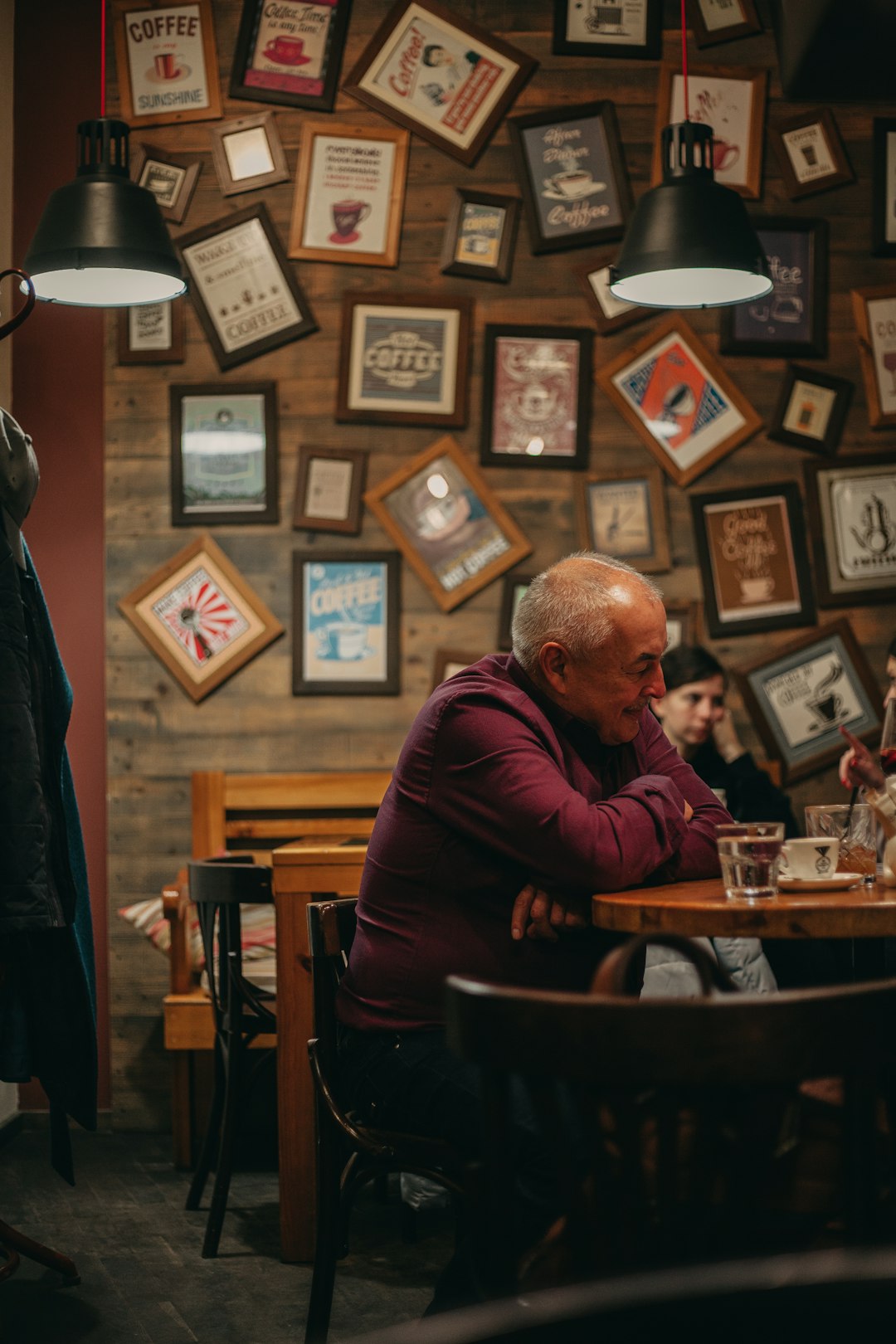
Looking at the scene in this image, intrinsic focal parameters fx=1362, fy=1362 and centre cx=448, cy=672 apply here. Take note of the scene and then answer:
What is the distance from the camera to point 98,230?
11.2 ft

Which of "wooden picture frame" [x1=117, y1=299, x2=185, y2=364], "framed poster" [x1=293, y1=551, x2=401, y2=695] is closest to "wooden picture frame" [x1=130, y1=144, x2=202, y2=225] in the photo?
"wooden picture frame" [x1=117, y1=299, x2=185, y2=364]

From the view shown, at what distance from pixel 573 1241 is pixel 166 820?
327cm

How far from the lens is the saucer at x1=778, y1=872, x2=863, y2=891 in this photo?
194 centimetres

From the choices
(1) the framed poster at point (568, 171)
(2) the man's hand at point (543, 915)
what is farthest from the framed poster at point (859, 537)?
(2) the man's hand at point (543, 915)

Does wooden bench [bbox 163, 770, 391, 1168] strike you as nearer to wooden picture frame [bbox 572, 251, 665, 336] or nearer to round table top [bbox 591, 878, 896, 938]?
wooden picture frame [bbox 572, 251, 665, 336]

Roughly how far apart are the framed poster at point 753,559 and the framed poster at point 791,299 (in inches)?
18.2

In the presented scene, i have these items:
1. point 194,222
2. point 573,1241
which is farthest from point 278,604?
point 573,1241

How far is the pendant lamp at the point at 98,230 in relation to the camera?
11.2 ft

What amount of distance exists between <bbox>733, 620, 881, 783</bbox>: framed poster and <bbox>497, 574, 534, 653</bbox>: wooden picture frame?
736mm

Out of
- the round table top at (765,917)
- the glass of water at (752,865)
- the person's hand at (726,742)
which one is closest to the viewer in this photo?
the round table top at (765,917)

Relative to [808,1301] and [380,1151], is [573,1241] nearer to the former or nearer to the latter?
[808,1301]

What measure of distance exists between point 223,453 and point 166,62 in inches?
49.3

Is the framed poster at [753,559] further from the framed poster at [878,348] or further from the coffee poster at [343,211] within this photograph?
the coffee poster at [343,211]

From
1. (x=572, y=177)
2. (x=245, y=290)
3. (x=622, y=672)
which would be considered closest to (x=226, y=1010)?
(x=622, y=672)
